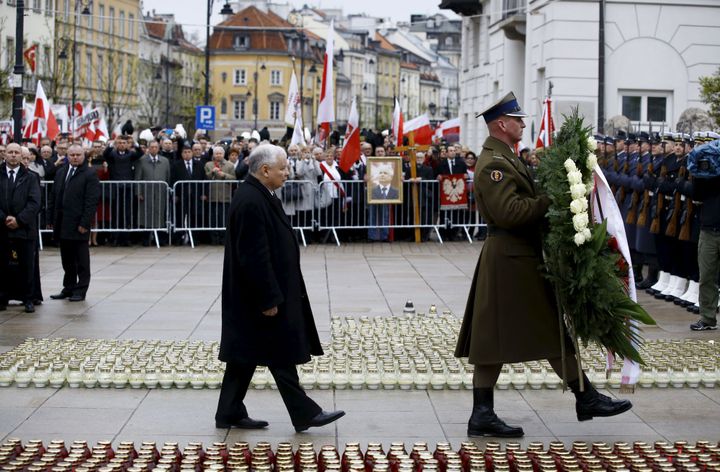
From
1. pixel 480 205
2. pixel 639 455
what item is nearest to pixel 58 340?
pixel 480 205

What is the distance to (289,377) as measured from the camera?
26.3 feet

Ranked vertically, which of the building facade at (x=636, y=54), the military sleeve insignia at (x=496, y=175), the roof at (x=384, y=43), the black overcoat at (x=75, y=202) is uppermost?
the roof at (x=384, y=43)

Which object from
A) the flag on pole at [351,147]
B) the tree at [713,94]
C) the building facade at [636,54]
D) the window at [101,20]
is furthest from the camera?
the window at [101,20]

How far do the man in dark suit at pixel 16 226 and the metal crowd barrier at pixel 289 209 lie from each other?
722cm

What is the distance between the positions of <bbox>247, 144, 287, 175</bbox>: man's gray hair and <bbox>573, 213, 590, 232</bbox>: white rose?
1.86 meters

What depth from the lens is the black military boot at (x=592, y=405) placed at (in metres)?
7.95

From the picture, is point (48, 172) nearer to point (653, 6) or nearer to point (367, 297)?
point (367, 297)

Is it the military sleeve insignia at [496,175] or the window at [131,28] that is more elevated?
the window at [131,28]

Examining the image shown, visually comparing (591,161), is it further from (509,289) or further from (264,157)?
(264,157)

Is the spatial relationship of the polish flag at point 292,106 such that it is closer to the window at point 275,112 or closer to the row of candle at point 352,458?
the row of candle at point 352,458

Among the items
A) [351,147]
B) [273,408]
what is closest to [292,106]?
[351,147]

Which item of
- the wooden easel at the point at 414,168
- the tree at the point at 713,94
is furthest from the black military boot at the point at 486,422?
the tree at the point at 713,94

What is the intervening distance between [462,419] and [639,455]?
1708 millimetres

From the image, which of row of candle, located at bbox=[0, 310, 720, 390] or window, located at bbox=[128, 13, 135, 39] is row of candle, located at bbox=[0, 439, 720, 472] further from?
window, located at bbox=[128, 13, 135, 39]
